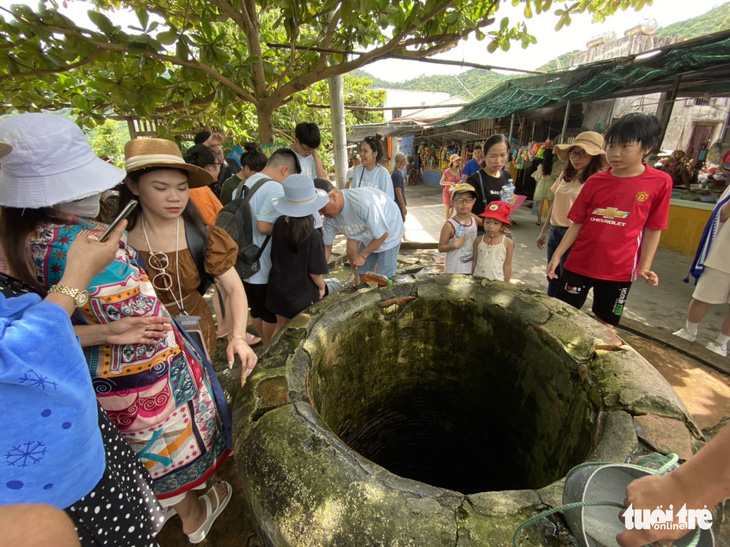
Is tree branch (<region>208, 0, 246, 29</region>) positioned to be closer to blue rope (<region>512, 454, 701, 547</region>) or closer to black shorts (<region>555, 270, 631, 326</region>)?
black shorts (<region>555, 270, 631, 326</region>)

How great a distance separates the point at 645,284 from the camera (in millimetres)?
4477

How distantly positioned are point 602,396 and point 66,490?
4.99 ft

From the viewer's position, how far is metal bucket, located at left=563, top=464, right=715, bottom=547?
708mm

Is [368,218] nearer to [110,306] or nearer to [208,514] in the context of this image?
[110,306]

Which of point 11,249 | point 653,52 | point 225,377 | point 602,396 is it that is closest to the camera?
point 11,249

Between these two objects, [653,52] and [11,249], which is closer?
[11,249]

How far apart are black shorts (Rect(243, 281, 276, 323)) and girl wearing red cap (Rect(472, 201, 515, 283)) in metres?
1.74

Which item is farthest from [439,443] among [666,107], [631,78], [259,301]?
[666,107]

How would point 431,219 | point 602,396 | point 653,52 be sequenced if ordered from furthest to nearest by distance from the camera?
point 431,219 < point 653,52 < point 602,396

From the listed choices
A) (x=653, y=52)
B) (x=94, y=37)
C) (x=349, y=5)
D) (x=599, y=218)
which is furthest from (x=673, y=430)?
(x=653, y=52)

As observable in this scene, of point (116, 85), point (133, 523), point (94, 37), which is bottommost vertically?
point (133, 523)

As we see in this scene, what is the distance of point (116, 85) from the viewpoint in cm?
290

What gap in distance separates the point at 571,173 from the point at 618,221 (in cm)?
119

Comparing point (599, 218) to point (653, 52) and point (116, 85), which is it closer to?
point (116, 85)
